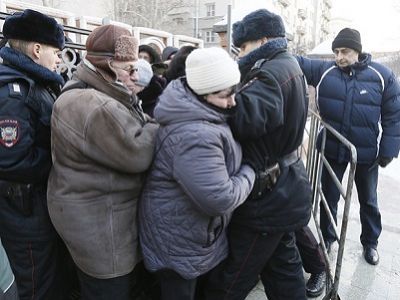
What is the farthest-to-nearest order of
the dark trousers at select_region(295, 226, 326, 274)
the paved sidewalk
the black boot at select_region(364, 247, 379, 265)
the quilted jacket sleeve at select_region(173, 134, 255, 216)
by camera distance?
the black boot at select_region(364, 247, 379, 265)
the paved sidewalk
the dark trousers at select_region(295, 226, 326, 274)
the quilted jacket sleeve at select_region(173, 134, 255, 216)

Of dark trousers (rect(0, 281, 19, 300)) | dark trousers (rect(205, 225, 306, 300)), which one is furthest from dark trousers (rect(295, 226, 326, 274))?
dark trousers (rect(0, 281, 19, 300))

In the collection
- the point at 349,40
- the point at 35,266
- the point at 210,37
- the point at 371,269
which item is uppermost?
the point at 349,40

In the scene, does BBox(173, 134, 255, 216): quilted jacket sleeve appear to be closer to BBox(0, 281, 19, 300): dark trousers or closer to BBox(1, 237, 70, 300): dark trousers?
BBox(0, 281, 19, 300): dark trousers

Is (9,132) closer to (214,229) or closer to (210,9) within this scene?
(214,229)

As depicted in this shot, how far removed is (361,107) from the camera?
280 centimetres

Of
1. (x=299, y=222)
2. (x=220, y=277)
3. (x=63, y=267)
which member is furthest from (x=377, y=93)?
(x=63, y=267)

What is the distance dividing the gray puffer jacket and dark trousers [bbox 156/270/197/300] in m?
0.06

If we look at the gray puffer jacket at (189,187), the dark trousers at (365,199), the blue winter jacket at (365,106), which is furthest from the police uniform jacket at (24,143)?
the dark trousers at (365,199)

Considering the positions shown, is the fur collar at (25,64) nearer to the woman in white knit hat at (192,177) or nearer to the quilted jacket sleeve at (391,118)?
the woman in white knit hat at (192,177)

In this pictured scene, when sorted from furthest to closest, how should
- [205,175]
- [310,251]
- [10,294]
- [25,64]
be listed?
[310,251]
[25,64]
[205,175]
[10,294]

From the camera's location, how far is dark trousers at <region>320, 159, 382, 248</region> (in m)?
2.96

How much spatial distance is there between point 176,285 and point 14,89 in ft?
4.03

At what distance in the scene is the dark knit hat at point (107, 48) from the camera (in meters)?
1.63

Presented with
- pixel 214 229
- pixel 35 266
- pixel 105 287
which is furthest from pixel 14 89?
pixel 214 229
